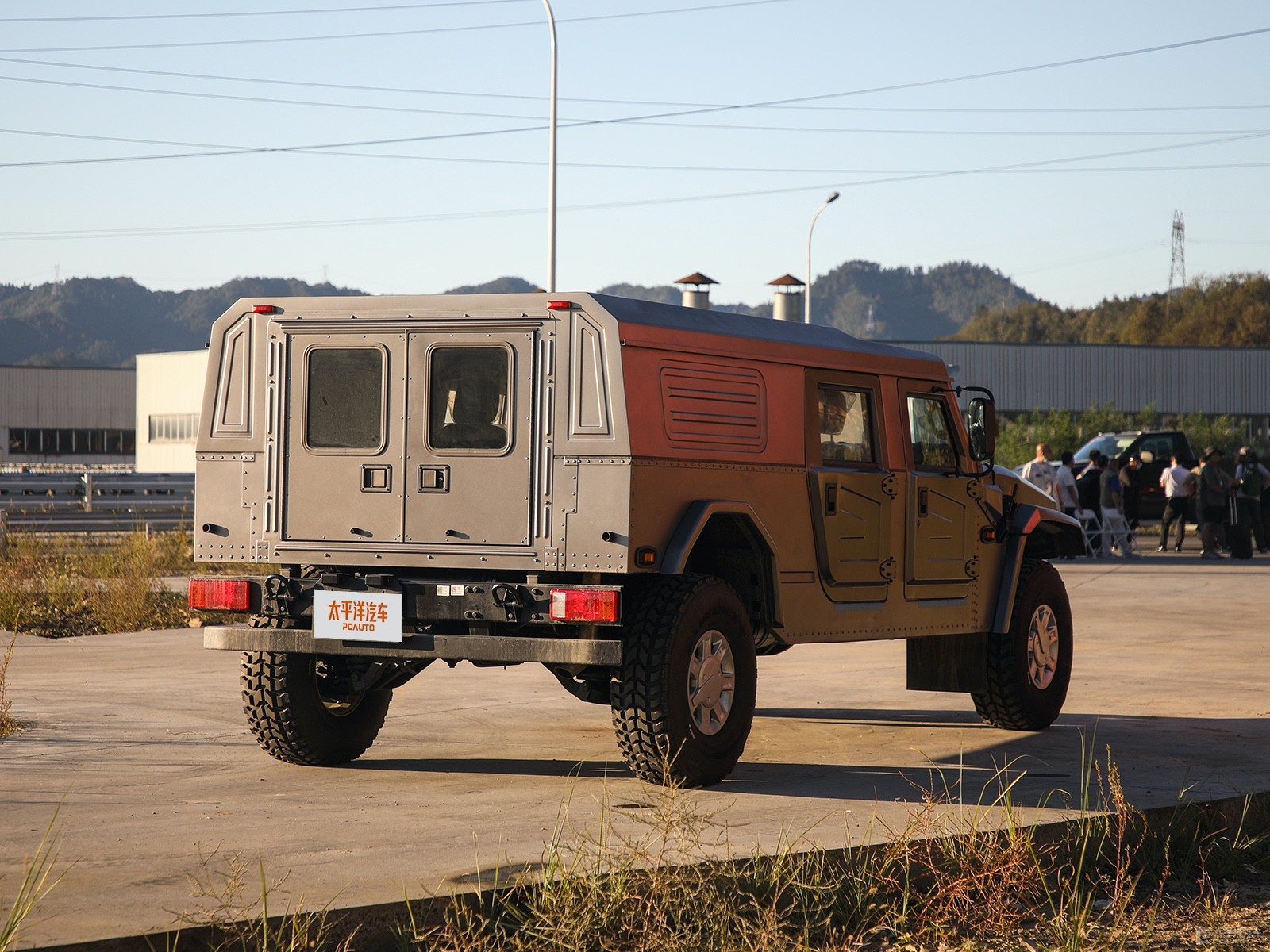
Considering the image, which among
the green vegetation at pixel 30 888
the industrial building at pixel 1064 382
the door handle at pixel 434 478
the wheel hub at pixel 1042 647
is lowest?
the green vegetation at pixel 30 888

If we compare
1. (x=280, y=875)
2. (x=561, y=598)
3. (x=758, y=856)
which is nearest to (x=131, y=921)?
(x=280, y=875)

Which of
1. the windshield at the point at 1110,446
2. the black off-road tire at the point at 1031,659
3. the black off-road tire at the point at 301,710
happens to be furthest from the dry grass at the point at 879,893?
the windshield at the point at 1110,446

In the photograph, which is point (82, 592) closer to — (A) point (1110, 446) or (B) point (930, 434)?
(B) point (930, 434)

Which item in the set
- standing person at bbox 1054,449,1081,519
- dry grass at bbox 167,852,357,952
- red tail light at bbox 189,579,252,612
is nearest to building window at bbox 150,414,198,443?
standing person at bbox 1054,449,1081,519

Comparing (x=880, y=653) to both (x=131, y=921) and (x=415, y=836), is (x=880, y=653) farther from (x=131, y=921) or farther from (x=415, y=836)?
(x=131, y=921)

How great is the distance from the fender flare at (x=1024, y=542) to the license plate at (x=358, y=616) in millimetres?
3920

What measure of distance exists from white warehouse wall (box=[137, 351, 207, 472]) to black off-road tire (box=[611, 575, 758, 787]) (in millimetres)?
63362

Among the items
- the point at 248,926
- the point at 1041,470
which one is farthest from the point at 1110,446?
the point at 248,926

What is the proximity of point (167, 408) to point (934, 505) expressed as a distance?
6727 cm

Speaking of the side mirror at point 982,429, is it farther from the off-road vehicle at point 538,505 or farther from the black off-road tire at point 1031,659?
the off-road vehicle at point 538,505

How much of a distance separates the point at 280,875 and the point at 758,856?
5.30ft

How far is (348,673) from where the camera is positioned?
27.6 feet

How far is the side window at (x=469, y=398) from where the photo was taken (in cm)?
760

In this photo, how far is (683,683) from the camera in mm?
7359
